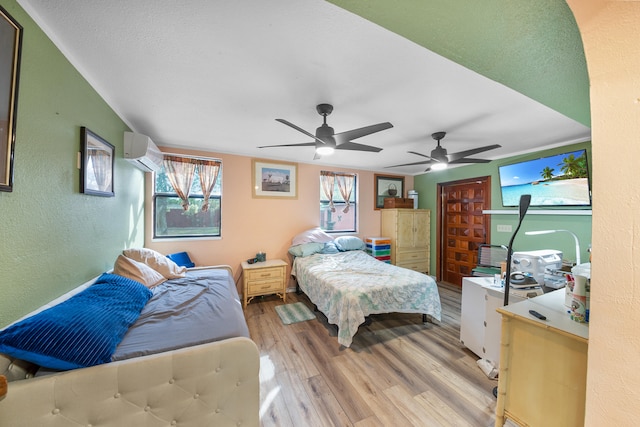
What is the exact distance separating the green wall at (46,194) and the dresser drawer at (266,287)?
5.95 ft

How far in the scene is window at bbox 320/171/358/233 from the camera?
14.8ft

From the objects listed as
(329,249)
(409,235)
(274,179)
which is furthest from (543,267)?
(274,179)

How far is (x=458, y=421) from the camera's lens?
153 cm

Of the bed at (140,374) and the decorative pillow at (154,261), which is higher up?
the decorative pillow at (154,261)

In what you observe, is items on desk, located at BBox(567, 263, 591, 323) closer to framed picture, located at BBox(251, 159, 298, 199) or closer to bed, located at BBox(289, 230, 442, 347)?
bed, located at BBox(289, 230, 442, 347)

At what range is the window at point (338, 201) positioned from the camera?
177 inches

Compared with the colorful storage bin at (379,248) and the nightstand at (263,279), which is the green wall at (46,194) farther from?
the colorful storage bin at (379,248)

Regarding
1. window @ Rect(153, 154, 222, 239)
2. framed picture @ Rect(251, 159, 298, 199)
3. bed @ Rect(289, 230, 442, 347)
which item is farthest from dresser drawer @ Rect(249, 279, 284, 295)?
framed picture @ Rect(251, 159, 298, 199)

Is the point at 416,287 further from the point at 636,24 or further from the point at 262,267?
the point at 636,24

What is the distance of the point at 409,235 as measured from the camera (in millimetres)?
4699

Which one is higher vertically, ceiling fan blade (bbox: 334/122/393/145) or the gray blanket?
ceiling fan blade (bbox: 334/122/393/145)

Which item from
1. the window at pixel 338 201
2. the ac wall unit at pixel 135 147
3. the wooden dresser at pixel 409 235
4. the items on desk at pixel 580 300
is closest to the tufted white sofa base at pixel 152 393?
the items on desk at pixel 580 300

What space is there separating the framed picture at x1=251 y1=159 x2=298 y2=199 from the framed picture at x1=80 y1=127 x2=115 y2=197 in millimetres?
1949

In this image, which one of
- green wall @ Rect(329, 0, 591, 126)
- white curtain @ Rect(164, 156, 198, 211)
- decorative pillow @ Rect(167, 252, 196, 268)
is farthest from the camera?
white curtain @ Rect(164, 156, 198, 211)
